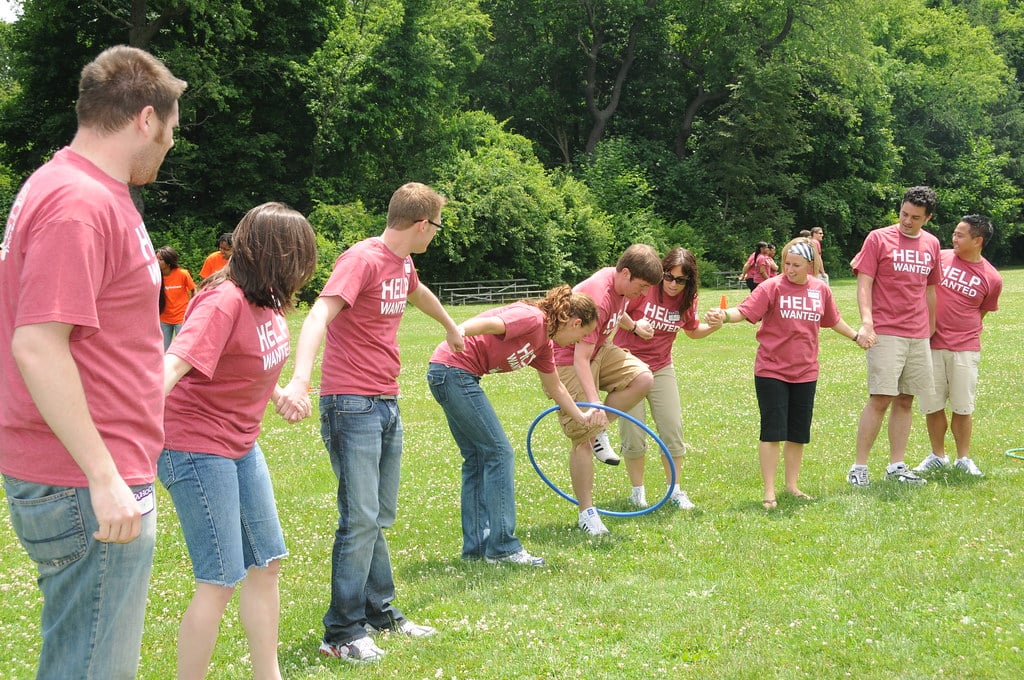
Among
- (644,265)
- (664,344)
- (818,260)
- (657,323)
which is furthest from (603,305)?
(818,260)

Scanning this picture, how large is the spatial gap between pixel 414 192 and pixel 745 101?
53.8 meters

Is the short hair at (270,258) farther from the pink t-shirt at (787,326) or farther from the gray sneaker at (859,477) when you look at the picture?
the gray sneaker at (859,477)

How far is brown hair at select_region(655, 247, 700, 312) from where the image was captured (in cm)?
796

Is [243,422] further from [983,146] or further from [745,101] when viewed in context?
[983,146]

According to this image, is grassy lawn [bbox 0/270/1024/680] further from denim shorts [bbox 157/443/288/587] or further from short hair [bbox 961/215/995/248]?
short hair [bbox 961/215/995/248]

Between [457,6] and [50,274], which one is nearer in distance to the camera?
[50,274]


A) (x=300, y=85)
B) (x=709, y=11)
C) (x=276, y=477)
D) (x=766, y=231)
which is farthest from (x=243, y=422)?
(x=709, y=11)

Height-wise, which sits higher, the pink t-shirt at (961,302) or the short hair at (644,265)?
the short hair at (644,265)

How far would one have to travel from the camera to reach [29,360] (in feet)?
8.16

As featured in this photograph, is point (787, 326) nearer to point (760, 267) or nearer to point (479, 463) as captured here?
point (479, 463)

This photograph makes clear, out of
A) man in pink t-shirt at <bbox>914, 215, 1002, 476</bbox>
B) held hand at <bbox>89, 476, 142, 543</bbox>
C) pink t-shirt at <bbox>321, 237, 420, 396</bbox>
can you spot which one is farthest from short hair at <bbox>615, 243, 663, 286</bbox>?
held hand at <bbox>89, 476, 142, 543</bbox>

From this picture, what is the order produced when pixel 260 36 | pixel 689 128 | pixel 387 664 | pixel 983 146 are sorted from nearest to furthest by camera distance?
pixel 387 664 → pixel 260 36 → pixel 689 128 → pixel 983 146

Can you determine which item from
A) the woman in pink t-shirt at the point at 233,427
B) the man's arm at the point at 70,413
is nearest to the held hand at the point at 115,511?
the man's arm at the point at 70,413

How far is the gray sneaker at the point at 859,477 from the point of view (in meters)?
8.64
